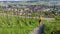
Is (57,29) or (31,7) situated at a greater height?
(31,7)

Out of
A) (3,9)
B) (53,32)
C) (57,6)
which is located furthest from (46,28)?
(3,9)

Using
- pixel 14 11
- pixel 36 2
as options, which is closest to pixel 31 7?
pixel 36 2

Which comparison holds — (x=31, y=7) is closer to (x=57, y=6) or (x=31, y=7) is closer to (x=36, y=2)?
(x=36, y=2)

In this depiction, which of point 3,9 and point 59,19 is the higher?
point 3,9

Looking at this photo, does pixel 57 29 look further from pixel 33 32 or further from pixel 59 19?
pixel 33 32

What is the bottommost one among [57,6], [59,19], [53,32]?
[53,32]

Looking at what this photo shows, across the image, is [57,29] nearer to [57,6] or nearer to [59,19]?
[59,19]

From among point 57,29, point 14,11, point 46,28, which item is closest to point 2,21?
point 14,11

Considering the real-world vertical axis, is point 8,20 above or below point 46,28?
above
